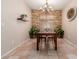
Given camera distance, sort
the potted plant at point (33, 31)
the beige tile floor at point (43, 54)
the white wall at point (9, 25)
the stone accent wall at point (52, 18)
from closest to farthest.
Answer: the white wall at point (9, 25) < the beige tile floor at point (43, 54) < the potted plant at point (33, 31) < the stone accent wall at point (52, 18)

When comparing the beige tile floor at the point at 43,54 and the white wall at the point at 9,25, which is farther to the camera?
the beige tile floor at the point at 43,54

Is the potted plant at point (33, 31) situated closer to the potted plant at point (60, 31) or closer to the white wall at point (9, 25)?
the potted plant at point (60, 31)

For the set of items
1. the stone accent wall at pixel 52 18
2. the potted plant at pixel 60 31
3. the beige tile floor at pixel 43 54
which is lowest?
the beige tile floor at pixel 43 54

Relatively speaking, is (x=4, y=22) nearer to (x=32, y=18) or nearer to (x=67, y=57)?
(x=67, y=57)

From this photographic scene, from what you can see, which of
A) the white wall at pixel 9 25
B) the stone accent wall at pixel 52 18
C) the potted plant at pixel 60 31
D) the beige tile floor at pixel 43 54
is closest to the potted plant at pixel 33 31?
the stone accent wall at pixel 52 18

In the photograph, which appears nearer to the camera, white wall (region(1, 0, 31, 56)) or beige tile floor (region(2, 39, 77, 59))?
white wall (region(1, 0, 31, 56))

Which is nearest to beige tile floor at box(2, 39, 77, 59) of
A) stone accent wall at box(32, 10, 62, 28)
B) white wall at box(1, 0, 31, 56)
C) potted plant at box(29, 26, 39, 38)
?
white wall at box(1, 0, 31, 56)

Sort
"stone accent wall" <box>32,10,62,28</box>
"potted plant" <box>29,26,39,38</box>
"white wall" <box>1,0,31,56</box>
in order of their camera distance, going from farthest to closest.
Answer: "stone accent wall" <box>32,10,62,28</box>, "potted plant" <box>29,26,39,38</box>, "white wall" <box>1,0,31,56</box>

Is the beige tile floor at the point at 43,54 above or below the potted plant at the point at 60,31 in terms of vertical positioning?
below

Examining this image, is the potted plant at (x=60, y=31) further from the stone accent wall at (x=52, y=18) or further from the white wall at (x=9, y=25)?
the white wall at (x=9, y=25)

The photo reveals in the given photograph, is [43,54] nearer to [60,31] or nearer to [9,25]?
[9,25]

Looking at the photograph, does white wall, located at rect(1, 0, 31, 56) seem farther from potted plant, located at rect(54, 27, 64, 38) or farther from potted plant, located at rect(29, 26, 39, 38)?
potted plant, located at rect(54, 27, 64, 38)

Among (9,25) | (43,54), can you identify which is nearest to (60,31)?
(43,54)

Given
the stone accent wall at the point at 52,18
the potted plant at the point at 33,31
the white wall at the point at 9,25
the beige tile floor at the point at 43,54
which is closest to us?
the white wall at the point at 9,25
